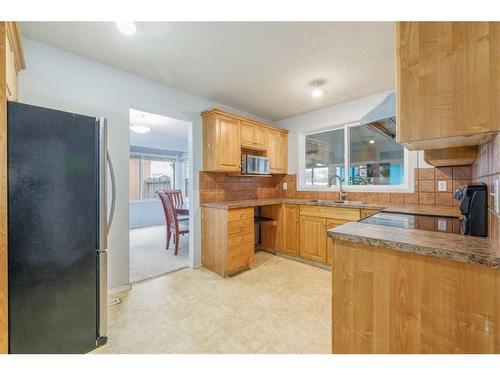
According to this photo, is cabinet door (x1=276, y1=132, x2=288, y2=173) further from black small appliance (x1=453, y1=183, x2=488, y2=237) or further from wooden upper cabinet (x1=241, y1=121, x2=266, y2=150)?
black small appliance (x1=453, y1=183, x2=488, y2=237)

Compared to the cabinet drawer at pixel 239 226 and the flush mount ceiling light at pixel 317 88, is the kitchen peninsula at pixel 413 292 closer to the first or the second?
the cabinet drawer at pixel 239 226

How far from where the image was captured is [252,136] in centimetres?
341

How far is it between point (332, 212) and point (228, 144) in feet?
5.55

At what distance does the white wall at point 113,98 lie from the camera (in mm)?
1925

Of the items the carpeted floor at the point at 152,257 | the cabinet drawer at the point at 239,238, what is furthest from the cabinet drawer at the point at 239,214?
the carpeted floor at the point at 152,257

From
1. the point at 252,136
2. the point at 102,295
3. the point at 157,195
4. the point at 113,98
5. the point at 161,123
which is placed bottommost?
the point at 102,295

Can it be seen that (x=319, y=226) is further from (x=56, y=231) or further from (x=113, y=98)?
(x=113, y=98)

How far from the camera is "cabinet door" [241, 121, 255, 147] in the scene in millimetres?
3275

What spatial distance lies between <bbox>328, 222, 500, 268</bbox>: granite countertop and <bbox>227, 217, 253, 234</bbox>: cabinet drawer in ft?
5.67

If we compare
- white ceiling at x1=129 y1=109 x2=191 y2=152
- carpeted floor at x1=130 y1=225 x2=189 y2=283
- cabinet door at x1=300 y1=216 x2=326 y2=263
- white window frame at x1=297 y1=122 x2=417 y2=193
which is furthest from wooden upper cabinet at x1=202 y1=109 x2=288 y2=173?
white ceiling at x1=129 y1=109 x2=191 y2=152

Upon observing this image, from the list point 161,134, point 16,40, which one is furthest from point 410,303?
point 161,134

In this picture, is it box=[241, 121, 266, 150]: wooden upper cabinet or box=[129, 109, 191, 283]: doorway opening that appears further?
box=[129, 109, 191, 283]: doorway opening
